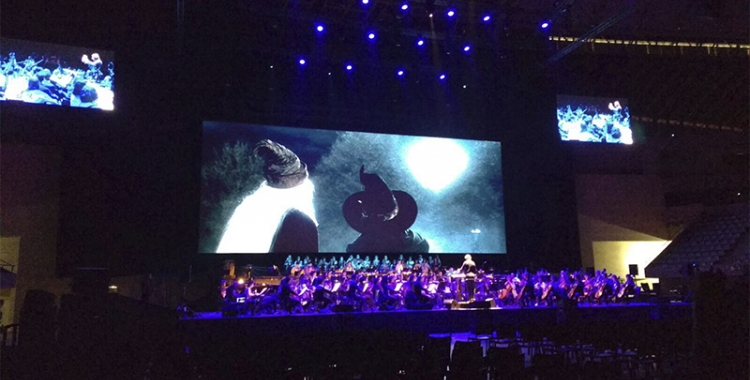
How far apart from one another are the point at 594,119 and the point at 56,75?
50.2 feet

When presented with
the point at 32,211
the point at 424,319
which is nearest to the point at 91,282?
the point at 424,319

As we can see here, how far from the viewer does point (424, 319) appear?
10.8m

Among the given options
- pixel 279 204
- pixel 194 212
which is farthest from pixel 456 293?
pixel 194 212

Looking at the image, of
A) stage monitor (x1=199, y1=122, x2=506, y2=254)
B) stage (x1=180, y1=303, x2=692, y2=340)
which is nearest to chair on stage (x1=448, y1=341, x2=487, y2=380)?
stage (x1=180, y1=303, x2=692, y2=340)

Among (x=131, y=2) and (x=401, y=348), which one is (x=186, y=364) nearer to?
(x=401, y=348)

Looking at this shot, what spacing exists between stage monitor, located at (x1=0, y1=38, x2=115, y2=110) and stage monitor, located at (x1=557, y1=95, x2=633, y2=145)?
12912 mm

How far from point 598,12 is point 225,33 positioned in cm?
980

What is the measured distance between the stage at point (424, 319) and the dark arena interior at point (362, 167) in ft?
0.15

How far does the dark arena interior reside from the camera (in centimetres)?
1152

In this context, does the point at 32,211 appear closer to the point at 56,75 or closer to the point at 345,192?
the point at 56,75

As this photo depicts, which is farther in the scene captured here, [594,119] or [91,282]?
[594,119]

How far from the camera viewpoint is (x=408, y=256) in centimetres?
1452

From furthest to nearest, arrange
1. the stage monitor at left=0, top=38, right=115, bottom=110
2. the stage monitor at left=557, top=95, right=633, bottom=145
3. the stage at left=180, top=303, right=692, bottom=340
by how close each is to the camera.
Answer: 1. the stage monitor at left=557, top=95, right=633, bottom=145
2. the stage monitor at left=0, top=38, right=115, bottom=110
3. the stage at left=180, top=303, right=692, bottom=340

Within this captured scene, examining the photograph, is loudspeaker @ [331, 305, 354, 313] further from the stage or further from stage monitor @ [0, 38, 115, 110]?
stage monitor @ [0, 38, 115, 110]
